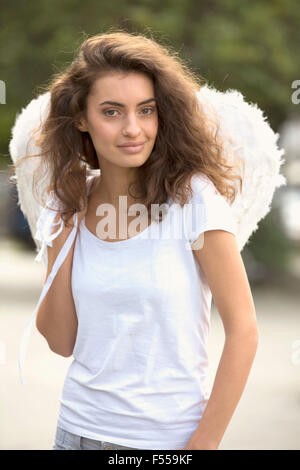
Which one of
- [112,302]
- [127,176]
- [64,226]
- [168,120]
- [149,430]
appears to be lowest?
[149,430]

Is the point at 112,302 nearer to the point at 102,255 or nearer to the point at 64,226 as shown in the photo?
the point at 102,255

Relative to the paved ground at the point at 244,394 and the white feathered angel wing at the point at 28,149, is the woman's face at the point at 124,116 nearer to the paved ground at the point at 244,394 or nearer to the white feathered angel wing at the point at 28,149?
the white feathered angel wing at the point at 28,149

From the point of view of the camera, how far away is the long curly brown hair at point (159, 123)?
205 cm

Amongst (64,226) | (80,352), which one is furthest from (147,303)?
(64,226)

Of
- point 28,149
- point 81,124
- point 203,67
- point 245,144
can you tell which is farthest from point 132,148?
point 203,67

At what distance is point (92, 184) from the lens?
2.35 meters

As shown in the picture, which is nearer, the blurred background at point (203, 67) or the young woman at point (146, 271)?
the young woman at point (146, 271)

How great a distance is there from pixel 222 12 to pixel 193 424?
8.99 metres

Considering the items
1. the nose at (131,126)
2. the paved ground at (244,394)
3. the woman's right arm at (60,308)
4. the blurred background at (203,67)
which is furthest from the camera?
the blurred background at (203,67)

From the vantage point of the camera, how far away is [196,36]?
10.1m

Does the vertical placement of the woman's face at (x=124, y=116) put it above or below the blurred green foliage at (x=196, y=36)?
below

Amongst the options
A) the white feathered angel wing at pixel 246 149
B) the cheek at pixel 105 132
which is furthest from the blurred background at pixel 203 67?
the cheek at pixel 105 132

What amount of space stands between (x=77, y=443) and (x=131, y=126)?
0.84 metres

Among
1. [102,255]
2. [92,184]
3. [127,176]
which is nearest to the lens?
[102,255]
